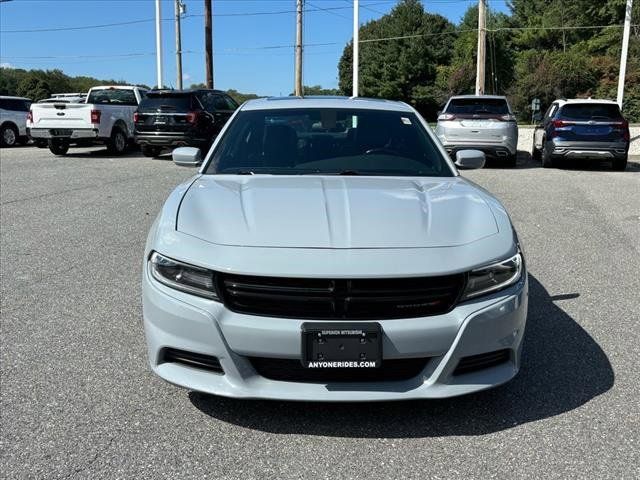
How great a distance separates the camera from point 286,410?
10.4ft

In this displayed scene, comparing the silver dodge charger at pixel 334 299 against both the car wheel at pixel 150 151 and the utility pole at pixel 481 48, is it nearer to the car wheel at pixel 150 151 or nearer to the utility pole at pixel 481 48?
the car wheel at pixel 150 151

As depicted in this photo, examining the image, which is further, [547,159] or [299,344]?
[547,159]

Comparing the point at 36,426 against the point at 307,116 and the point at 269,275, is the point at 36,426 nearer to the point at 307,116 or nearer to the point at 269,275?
the point at 269,275

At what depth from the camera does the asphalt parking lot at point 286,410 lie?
275cm

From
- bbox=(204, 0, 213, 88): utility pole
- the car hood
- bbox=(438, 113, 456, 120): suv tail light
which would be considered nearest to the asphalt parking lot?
the car hood

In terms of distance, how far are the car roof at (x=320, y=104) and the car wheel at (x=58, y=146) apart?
13.4 m

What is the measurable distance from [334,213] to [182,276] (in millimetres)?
809

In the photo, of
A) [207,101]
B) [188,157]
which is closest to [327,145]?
[188,157]

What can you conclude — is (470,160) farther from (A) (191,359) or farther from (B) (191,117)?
(B) (191,117)

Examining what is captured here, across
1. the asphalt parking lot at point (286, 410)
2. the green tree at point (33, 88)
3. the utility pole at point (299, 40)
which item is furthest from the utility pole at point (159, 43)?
the green tree at point (33, 88)

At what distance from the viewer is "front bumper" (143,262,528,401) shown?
2.74 m

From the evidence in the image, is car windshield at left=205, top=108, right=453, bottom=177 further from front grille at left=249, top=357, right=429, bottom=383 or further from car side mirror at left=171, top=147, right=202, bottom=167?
front grille at left=249, top=357, right=429, bottom=383

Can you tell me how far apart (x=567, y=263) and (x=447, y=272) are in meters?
3.88

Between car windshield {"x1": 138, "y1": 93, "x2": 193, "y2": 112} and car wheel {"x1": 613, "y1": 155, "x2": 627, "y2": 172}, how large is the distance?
33.5 feet
